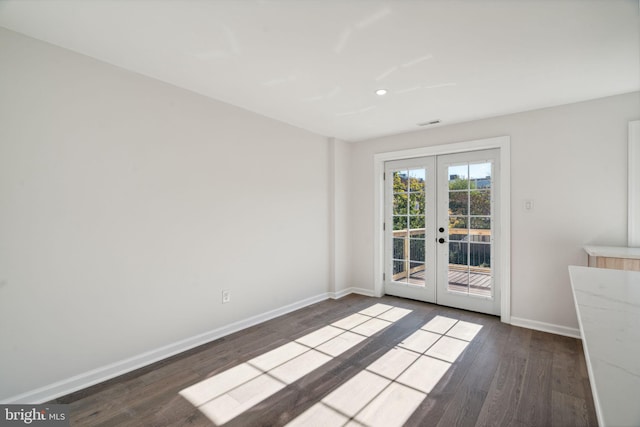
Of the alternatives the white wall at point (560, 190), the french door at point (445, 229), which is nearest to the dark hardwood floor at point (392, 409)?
the white wall at point (560, 190)

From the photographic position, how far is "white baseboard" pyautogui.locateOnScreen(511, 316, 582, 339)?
10.7 feet

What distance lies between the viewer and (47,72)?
221cm

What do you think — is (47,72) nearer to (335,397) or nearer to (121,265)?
(121,265)

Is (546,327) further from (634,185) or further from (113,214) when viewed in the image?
(113,214)

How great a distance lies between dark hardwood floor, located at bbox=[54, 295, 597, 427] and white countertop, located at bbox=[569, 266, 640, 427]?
45.6 inches

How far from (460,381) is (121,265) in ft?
9.54

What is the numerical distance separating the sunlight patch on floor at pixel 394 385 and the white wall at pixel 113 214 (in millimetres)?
1598

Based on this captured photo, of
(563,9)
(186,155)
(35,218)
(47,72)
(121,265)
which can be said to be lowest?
(121,265)

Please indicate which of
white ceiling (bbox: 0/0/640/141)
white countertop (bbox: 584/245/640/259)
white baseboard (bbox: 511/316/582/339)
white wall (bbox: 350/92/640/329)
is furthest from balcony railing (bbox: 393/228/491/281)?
white ceiling (bbox: 0/0/640/141)

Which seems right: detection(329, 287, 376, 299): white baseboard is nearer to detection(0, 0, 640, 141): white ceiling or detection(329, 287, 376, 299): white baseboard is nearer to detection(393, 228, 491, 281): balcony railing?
detection(393, 228, 491, 281): balcony railing

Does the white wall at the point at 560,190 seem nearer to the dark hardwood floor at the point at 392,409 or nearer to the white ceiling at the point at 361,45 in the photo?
the white ceiling at the point at 361,45

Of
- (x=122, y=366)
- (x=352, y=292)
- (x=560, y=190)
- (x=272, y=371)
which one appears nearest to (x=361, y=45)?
(x=272, y=371)

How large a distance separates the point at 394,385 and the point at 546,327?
7.22ft

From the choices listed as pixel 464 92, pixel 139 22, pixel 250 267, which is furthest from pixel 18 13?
pixel 464 92
